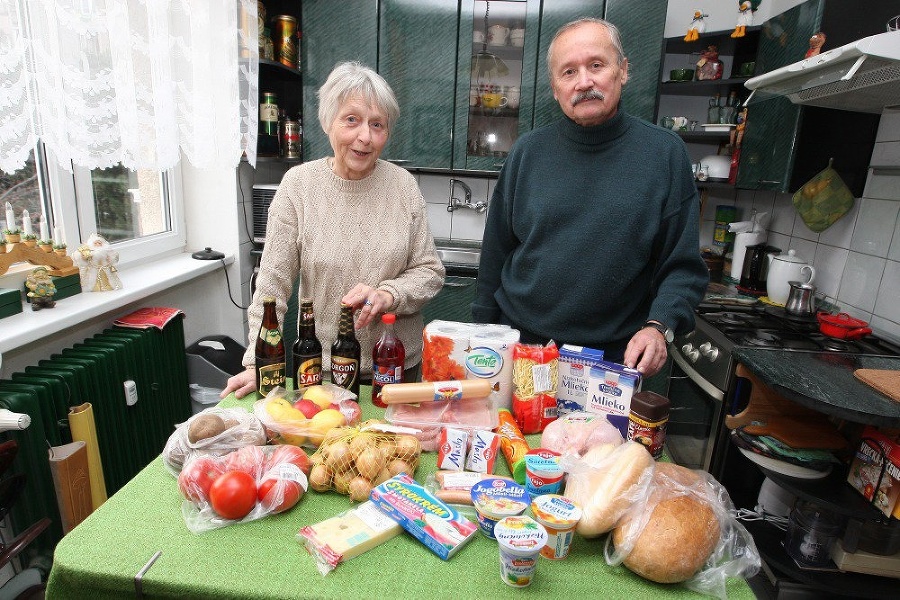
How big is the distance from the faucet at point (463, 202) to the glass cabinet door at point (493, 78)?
32 cm

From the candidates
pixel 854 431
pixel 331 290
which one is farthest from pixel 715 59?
pixel 331 290

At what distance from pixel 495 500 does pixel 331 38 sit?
2.66m

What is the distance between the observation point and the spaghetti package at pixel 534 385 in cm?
104

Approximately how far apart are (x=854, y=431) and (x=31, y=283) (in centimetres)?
254

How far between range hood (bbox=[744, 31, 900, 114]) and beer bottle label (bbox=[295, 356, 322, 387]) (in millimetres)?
1374

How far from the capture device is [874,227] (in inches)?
79.0

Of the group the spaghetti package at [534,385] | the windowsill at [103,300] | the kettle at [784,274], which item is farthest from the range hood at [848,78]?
the windowsill at [103,300]

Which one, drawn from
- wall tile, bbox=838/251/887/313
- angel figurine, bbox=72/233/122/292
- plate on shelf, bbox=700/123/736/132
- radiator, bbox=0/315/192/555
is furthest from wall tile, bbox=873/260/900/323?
angel figurine, bbox=72/233/122/292

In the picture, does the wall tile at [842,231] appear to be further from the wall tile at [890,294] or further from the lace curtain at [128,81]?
the lace curtain at [128,81]

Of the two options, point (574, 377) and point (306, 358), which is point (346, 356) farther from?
point (574, 377)

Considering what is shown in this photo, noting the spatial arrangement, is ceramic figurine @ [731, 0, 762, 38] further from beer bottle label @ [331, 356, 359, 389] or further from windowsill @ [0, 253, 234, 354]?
windowsill @ [0, 253, 234, 354]

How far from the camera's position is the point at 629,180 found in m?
1.32

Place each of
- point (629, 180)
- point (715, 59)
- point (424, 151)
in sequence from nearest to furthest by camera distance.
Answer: point (629, 180), point (715, 59), point (424, 151)

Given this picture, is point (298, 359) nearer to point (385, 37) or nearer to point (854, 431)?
point (854, 431)
